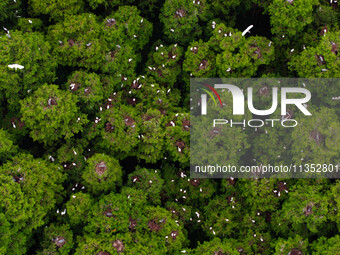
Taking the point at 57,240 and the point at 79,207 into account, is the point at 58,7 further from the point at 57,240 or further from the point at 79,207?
the point at 57,240

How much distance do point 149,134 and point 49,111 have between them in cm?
741

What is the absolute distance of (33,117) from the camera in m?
24.1

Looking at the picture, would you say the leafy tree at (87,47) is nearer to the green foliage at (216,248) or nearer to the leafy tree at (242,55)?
the leafy tree at (242,55)

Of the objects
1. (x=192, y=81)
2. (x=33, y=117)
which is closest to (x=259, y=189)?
(x=192, y=81)

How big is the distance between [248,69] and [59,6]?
1643 cm

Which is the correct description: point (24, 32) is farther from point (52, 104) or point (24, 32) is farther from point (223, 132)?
point (223, 132)

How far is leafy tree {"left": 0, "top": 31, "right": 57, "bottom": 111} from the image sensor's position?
23953 mm

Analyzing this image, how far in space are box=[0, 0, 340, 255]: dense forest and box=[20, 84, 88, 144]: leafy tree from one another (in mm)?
90

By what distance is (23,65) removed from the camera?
79.6ft

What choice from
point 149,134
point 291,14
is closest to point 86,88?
point 149,134

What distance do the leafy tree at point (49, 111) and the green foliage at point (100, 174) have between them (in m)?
2.86

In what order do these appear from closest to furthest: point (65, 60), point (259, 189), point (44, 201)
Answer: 1. point (44, 201)
2. point (259, 189)
3. point (65, 60)

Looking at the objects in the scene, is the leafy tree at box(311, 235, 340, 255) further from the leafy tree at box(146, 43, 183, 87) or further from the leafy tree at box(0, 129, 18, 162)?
the leafy tree at box(0, 129, 18, 162)

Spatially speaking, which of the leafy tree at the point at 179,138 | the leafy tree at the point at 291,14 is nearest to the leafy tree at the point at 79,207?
the leafy tree at the point at 179,138
